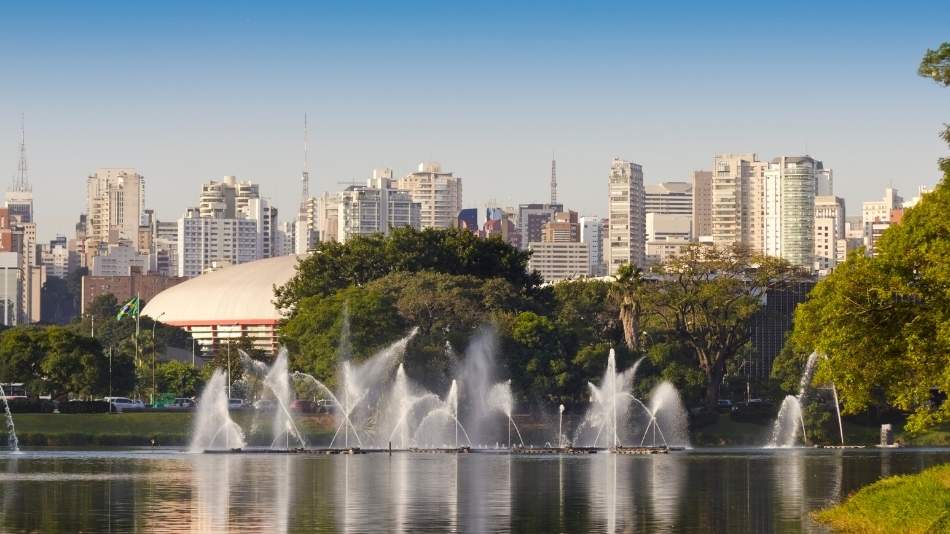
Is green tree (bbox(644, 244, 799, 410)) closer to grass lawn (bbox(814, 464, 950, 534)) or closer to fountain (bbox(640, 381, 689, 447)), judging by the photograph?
fountain (bbox(640, 381, 689, 447))

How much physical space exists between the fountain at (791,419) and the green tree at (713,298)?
5.55 metres

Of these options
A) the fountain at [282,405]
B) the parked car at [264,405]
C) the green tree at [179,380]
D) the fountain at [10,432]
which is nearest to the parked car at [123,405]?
the parked car at [264,405]

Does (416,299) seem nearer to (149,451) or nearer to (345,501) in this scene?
(149,451)

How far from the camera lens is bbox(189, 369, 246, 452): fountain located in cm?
9900

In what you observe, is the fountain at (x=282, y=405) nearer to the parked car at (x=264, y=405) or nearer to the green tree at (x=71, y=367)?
the parked car at (x=264, y=405)

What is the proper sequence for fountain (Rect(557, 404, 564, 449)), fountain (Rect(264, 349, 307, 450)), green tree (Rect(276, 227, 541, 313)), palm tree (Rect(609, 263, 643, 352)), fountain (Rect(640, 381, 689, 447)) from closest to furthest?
fountain (Rect(264, 349, 307, 450)) < fountain (Rect(557, 404, 564, 449)) < fountain (Rect(640, 381, 689, 447)) < palm tree (Rect(609, 263, 643, 352)) < green tree (Rect(276, 227, 541, 313))

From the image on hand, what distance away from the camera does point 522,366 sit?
368 feet

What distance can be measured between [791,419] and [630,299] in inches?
543

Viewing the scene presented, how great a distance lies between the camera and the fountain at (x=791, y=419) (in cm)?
Result: 11288

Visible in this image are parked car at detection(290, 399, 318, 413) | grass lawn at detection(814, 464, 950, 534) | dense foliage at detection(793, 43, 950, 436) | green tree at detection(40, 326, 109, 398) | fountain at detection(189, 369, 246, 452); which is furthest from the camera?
green tree at detection(40, 326, 109, 398)

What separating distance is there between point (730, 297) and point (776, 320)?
64.7 feet

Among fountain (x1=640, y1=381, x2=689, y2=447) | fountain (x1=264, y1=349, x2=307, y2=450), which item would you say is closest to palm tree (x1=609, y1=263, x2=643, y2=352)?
fountain (x1=640, y1=381, x2=689, y2=447)

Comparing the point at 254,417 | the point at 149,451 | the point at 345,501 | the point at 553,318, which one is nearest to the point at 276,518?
the point at 345,501

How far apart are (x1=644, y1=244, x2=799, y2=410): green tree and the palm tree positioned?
90 centimetres
